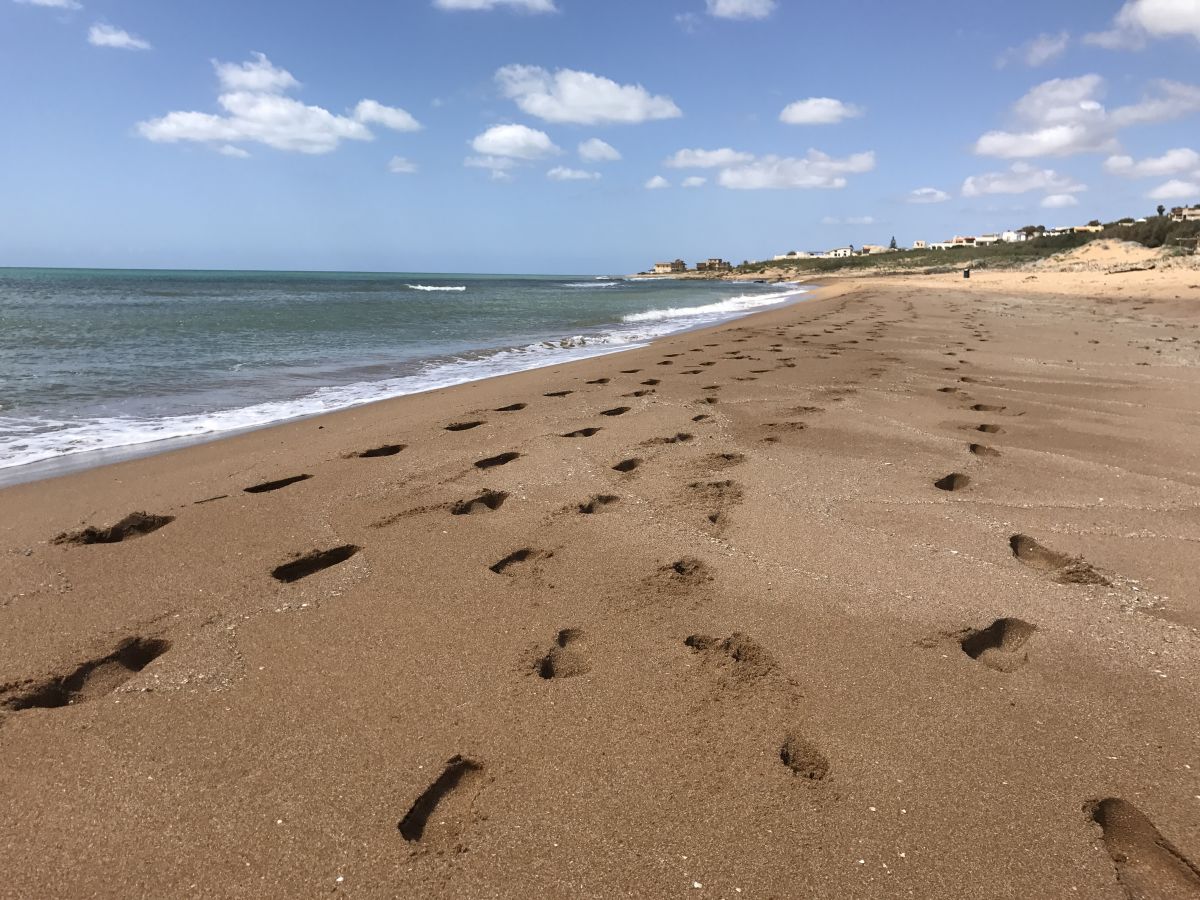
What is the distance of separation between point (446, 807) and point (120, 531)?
3.12 meters

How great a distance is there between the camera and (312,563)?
342cm

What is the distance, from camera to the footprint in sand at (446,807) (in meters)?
1.80

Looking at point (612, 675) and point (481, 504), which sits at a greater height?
point (481, 504)

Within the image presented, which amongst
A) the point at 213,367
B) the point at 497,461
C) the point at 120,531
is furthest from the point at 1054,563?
the point at 213,367

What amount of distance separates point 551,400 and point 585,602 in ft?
14.8

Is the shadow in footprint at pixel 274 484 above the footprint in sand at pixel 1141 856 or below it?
above

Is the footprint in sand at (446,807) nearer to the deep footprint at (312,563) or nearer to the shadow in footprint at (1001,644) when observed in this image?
the deep footprint at (312,563)

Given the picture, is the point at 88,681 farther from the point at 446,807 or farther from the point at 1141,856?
the point at 1141,856

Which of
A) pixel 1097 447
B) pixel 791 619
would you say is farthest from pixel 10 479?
pixel 1097 447

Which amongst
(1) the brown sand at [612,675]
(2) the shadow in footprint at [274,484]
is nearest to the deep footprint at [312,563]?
(1) the brown sand at [612,675]

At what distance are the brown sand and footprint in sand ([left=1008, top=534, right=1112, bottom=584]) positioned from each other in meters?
0.02

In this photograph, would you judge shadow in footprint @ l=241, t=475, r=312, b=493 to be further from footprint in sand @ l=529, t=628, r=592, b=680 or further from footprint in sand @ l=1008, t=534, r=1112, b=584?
footprint in sand @ l=1008, t=534, r=1112, b=584

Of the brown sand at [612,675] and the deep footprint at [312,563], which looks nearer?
the brown sand at [612,675]

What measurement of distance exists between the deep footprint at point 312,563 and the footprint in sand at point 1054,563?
3425mm
